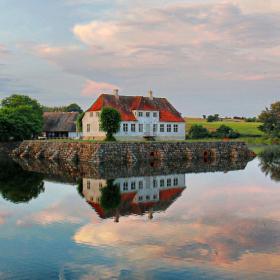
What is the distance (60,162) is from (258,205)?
102ft

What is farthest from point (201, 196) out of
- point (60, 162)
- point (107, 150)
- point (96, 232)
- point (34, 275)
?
point (60, 162)

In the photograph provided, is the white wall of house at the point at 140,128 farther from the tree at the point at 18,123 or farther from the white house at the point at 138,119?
the tree at the point at 18,123

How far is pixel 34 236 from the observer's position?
1605cm

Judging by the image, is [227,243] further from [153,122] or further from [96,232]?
[153,122]

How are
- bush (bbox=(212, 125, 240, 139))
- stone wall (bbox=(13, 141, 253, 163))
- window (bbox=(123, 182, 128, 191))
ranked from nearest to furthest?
window (bbox=(123, 182, 128, 191)) → stone wall (bbox=(13, 141, 253, 163)) → bush (bbox=(212, 125, 240, 139))

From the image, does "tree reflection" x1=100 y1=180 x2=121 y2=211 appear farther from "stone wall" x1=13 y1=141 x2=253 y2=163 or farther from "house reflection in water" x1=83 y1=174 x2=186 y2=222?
"stone wall" x1=13 y1=141 x2=253 y2=163

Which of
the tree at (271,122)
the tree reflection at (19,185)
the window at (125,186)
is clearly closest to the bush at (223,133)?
the tree at (271,122)

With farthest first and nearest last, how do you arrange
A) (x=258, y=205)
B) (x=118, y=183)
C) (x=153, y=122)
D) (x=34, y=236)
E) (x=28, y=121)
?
(x=28, y=121), (x=153, y=122), (x=118, y=183), (x=258, y=205), (x=34, y=236)

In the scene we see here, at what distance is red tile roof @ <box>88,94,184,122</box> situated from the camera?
57031 mm

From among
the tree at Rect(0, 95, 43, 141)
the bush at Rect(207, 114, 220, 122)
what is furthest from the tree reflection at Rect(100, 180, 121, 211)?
the bush at Rect(207, 114, 220, 122)

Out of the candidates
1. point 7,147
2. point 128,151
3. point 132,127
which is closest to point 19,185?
point 128,151

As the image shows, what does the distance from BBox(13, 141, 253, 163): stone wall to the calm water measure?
15.0m

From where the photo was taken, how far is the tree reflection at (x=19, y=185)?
84.9ft

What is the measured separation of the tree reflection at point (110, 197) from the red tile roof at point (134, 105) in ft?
89.2
